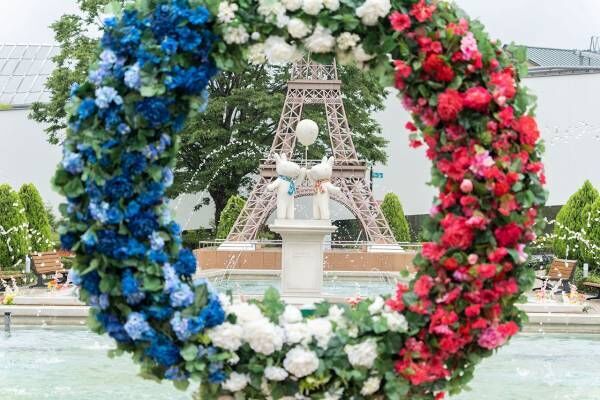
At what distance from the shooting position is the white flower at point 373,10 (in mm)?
5215

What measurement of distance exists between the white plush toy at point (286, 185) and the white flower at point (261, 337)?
1044 centimetres

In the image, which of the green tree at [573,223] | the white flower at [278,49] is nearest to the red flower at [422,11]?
the white flower at [278,49]

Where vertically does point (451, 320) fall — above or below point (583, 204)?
below

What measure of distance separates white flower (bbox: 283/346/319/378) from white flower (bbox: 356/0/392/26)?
1692 millimetres

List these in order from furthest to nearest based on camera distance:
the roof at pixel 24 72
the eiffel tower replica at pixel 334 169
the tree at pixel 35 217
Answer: the roof at pixel 24 72 → the eiffel tower replica at pixel 334 169 → the tree at pixel 35 217

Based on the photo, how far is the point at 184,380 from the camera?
5250 millimetres

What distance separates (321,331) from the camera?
5355 millimetres

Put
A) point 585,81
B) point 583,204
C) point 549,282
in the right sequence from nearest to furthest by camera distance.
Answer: point 549,282 < point 583,204 < point 585,81

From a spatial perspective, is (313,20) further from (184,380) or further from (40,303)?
(40,303)

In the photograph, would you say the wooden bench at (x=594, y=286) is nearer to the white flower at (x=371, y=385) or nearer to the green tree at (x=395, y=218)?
the green tree at (x=395, y=218)

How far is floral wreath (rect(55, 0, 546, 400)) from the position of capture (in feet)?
17.0

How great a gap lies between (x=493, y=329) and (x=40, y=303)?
1318cm

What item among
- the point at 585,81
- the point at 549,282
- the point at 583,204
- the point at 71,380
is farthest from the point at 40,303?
the point at 585,81

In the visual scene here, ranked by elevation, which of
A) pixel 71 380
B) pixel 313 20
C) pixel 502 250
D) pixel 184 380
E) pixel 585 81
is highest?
pixel 585 81
